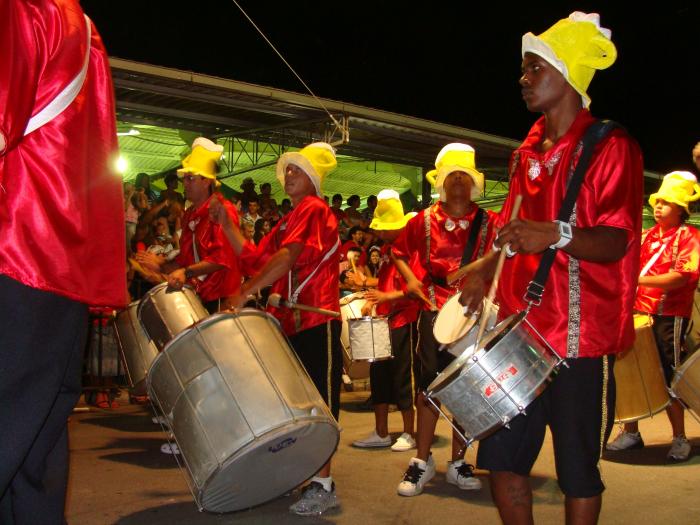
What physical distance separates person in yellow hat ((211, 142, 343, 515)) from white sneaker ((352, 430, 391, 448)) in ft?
6.37

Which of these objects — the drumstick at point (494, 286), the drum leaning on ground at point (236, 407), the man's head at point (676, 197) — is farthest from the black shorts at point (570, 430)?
the man's head at point (676, 197)

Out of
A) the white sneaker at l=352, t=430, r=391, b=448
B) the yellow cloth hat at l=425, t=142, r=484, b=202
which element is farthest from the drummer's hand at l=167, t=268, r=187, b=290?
the white sneaker at l=352, t=430, r=391, b=448

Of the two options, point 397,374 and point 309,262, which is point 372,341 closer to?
point 397,374

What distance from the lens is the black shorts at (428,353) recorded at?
5019 mm

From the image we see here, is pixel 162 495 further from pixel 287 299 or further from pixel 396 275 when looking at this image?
pixel 396 275

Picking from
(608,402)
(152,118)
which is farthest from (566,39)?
(152,118)

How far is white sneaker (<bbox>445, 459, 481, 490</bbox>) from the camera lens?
4.94 metres

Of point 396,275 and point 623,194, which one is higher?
point 623,194

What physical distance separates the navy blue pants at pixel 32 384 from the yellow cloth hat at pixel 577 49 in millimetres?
1885

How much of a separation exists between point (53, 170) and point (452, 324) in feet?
5.99

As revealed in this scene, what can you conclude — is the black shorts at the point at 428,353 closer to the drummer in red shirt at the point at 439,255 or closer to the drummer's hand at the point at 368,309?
the drummer in red shirt at the point at 439,255

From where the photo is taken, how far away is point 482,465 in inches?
113

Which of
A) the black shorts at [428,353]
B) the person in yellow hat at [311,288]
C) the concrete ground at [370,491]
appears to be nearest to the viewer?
the concrete ground at [370,491]

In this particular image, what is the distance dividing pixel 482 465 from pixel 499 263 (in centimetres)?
74
